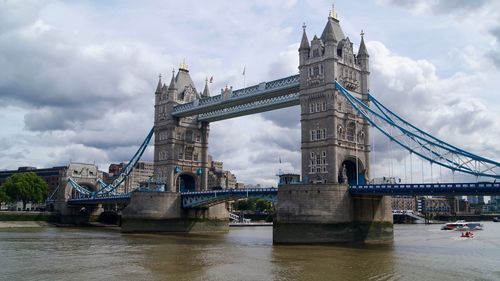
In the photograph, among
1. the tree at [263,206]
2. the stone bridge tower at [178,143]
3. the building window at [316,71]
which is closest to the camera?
the building window at [316,71]

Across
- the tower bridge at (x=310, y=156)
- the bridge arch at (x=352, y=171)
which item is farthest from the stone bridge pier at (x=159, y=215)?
the bridge arch at (x=352, y=171)

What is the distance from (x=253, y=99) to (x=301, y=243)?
24943 mm

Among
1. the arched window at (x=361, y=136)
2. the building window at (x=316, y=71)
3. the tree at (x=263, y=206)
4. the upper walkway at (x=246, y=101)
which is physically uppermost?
the building window at (x=316, y=71)

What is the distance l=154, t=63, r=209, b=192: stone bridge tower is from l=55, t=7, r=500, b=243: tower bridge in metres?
0.16

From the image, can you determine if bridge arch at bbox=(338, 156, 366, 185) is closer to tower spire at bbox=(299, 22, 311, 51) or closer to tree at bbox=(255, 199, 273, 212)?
tower spire at bbox=(299, 22, 311, 51)

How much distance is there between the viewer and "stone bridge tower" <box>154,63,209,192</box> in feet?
250

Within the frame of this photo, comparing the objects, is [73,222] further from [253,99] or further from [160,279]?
[160,279]

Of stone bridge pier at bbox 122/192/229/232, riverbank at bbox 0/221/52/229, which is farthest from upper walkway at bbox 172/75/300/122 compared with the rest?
riverbank at bbox 0/221/52/229

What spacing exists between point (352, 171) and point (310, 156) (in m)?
5.73

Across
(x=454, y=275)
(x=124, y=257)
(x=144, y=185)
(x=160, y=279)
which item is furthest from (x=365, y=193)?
(x=144, y=185)

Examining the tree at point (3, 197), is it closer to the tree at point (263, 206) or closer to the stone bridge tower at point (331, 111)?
the tree at point (263, 206)

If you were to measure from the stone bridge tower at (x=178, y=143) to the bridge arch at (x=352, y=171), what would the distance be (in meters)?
27.8

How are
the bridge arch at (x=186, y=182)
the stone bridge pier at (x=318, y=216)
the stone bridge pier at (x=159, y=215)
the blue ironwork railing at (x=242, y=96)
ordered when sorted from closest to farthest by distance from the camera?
the stone bridge pier at (x=318, y=216)
the blue ironwork railing at (x=242, y=96)
the stone bridge pier at (x=159, y=215)
the bridge arch at (x=186, y=182)

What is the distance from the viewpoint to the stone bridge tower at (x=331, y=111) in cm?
5372
